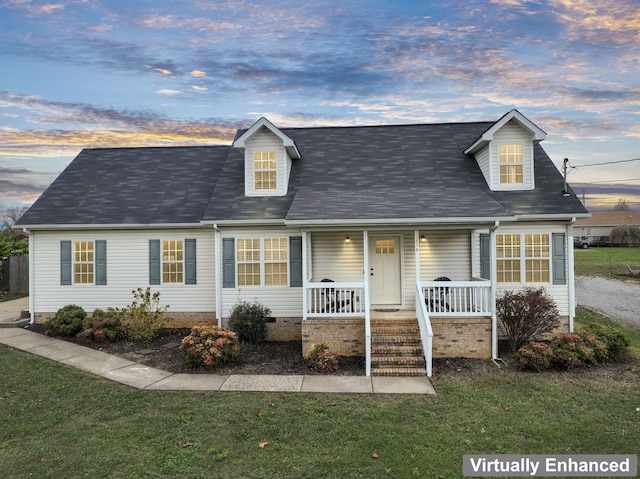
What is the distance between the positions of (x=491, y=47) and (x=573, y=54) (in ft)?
10.5

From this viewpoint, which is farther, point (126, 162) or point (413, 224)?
point (126, 162)

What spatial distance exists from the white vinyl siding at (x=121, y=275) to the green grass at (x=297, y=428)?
4.44 metres

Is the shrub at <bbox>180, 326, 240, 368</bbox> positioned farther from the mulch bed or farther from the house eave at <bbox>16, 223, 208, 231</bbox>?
the house eave at <bbox>16, 223, 208, 231</bbox>

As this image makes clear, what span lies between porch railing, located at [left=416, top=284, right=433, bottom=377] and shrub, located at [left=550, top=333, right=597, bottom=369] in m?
2.80

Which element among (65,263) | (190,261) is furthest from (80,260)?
(190,261)

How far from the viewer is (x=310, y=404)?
630cm

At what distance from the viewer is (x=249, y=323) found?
993 centimetres

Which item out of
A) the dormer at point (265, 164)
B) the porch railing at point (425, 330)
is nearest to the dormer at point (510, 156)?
the porch railing at point (425, 330)

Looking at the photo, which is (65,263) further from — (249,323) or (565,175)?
(565,175)

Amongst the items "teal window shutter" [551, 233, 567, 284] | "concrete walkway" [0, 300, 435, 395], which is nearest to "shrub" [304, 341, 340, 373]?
"concrete walkway" [0, 300, 435, 395]

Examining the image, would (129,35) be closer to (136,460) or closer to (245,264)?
(245,264)

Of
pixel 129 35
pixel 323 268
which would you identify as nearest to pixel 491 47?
pixel 323 268

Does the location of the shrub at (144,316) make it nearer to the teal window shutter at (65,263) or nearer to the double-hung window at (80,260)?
the double-hung window at (80,260)

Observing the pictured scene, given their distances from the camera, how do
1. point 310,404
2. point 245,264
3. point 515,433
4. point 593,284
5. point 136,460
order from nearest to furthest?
point 136,460 → point 515,433 → point 310,404 → point 245,264 → point 593,284
